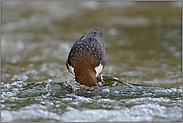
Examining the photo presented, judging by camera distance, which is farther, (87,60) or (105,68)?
(105,68)

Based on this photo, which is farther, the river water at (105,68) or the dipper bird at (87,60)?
the dipper bird at (87,60)

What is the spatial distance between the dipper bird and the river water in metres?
0.17

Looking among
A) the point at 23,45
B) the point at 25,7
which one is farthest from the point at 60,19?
the point at 23,45

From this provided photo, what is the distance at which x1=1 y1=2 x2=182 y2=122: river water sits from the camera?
360 cm

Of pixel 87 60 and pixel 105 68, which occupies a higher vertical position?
pixel 87 60

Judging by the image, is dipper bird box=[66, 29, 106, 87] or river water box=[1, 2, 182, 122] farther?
dipper bird box=[66, 29, 106, 87]

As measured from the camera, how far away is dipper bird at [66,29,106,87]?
4551mm

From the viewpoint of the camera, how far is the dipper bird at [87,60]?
4.55 meters

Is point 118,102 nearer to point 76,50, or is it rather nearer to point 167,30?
point 76,50

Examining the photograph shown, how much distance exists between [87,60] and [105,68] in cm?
195

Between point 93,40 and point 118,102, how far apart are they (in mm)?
1730

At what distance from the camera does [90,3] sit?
1172cm

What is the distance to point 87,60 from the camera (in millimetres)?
4863

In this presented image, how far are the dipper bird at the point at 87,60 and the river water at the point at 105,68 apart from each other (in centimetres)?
17
